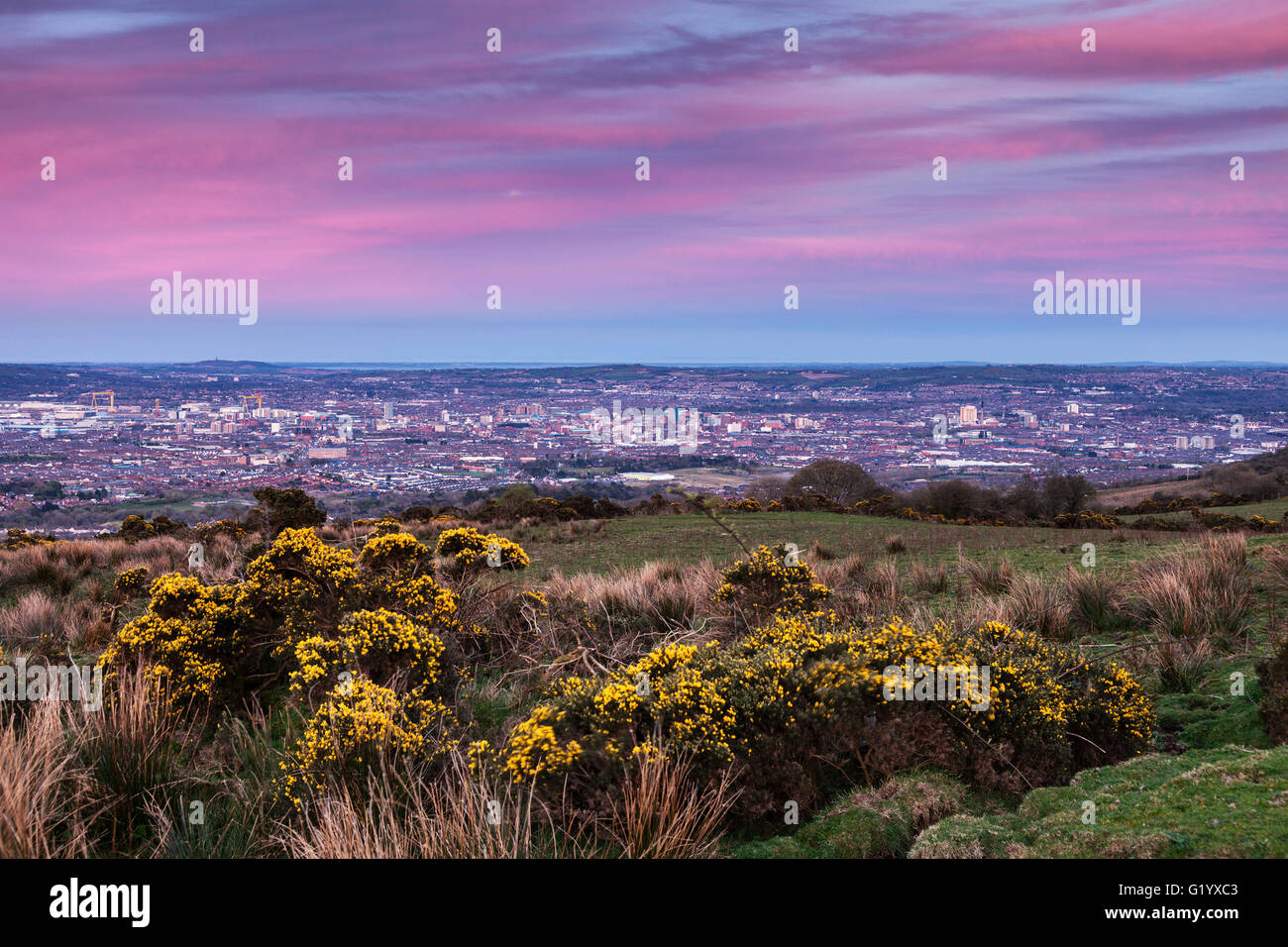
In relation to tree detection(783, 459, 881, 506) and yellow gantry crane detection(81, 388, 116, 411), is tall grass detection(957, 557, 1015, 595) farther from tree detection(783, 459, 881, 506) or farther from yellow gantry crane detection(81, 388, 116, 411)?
yellow gantry crane detection(81, 388, 116, 411)

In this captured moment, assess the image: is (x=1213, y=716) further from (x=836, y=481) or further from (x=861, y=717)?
(x=836, y=481)

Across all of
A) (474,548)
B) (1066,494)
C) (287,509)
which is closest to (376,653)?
(474,548)

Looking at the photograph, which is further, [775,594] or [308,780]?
[775,594]
